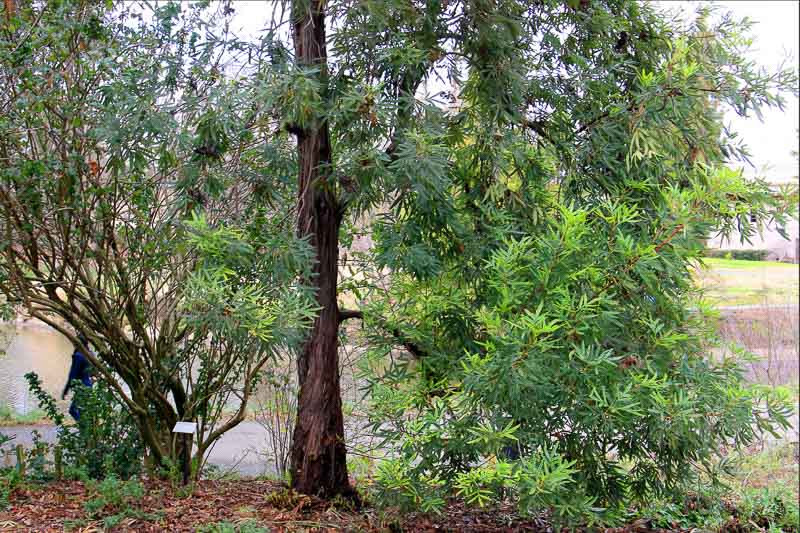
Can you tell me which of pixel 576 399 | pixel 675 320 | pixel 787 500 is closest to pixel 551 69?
pixel 675 320

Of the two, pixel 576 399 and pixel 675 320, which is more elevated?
pixel 675 320

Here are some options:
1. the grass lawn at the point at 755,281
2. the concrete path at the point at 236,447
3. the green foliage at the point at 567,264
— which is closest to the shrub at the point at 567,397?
the green foliage at the point at 567,264

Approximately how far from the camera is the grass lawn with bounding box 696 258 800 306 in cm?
1095

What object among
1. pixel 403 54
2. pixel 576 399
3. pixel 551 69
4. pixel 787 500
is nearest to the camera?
pixel 576 399

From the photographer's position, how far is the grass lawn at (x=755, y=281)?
431 inches

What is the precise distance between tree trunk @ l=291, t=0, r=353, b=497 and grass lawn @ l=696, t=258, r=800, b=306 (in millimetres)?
7111

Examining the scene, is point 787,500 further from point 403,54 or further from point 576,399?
point 403,54

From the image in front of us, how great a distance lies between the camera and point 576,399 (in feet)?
12.6

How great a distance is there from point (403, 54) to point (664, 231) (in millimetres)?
1683

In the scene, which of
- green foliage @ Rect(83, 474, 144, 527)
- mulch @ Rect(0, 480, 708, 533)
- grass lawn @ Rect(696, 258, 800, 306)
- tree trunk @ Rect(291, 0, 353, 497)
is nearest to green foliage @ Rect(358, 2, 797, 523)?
tree trunk @ Rect(291, 0, 353, 497)

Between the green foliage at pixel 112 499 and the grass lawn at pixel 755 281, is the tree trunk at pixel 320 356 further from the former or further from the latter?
the grass lawn at pixel 755 281

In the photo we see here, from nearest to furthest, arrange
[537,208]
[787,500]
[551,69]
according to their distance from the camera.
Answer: [537,208], [551,69], [787,500]

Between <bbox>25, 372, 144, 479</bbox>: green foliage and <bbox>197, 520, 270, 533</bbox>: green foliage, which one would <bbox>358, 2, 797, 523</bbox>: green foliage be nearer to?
<bbox>197, 520, 270, 533</bbox>: green foliage

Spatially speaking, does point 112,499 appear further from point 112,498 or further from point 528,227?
point 528,227
